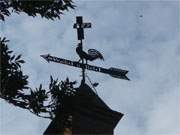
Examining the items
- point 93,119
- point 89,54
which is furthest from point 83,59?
point 93,119

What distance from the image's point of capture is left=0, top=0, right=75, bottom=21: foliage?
715 inches

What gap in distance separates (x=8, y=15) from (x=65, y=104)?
301 centimetres

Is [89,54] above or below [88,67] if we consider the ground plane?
above

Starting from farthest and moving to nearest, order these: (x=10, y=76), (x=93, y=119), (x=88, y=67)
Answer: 1. (x=88, y=67)
2. (x=93, y=119)
3. (x=10, y=76)

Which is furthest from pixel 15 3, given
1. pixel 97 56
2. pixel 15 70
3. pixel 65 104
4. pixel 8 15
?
pixel 97 56

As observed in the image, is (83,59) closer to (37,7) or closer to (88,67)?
(88,67)

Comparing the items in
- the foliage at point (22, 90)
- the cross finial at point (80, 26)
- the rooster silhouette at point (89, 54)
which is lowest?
the foliage at point (22, 90)

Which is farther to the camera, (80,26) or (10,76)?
(80,26)

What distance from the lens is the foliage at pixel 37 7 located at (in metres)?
18.2

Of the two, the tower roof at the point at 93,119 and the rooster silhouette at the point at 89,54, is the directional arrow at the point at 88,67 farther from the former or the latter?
the tower roof at the point at 93,119

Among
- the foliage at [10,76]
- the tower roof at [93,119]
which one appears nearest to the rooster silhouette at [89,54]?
the tower roof at [93,119]

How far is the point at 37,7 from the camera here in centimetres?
1841

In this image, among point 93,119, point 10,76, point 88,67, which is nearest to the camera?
point 10,76

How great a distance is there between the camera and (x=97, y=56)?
2202cm
